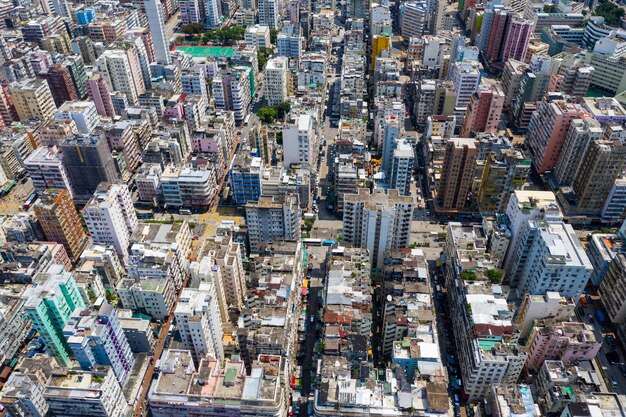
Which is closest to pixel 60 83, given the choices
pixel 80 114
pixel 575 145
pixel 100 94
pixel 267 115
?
pixel 100 94

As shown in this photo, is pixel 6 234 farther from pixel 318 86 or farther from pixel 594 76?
pixel 594 76

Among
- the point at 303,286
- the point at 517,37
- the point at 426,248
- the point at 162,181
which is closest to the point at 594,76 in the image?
the point at 517,37

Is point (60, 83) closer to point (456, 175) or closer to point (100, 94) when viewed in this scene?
point (100, 94)

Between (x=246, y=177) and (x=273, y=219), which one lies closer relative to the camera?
(x=273, y=219)

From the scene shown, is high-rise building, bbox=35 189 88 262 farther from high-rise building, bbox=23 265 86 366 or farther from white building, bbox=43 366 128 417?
white building, bbox=43 366 128 417

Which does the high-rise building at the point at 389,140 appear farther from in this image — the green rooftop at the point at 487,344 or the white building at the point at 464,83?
the green rooftop at the point at 487,344

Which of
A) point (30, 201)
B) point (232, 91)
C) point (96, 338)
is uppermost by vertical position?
point (232, 91)

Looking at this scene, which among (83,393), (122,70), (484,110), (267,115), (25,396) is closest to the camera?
(83,393)
